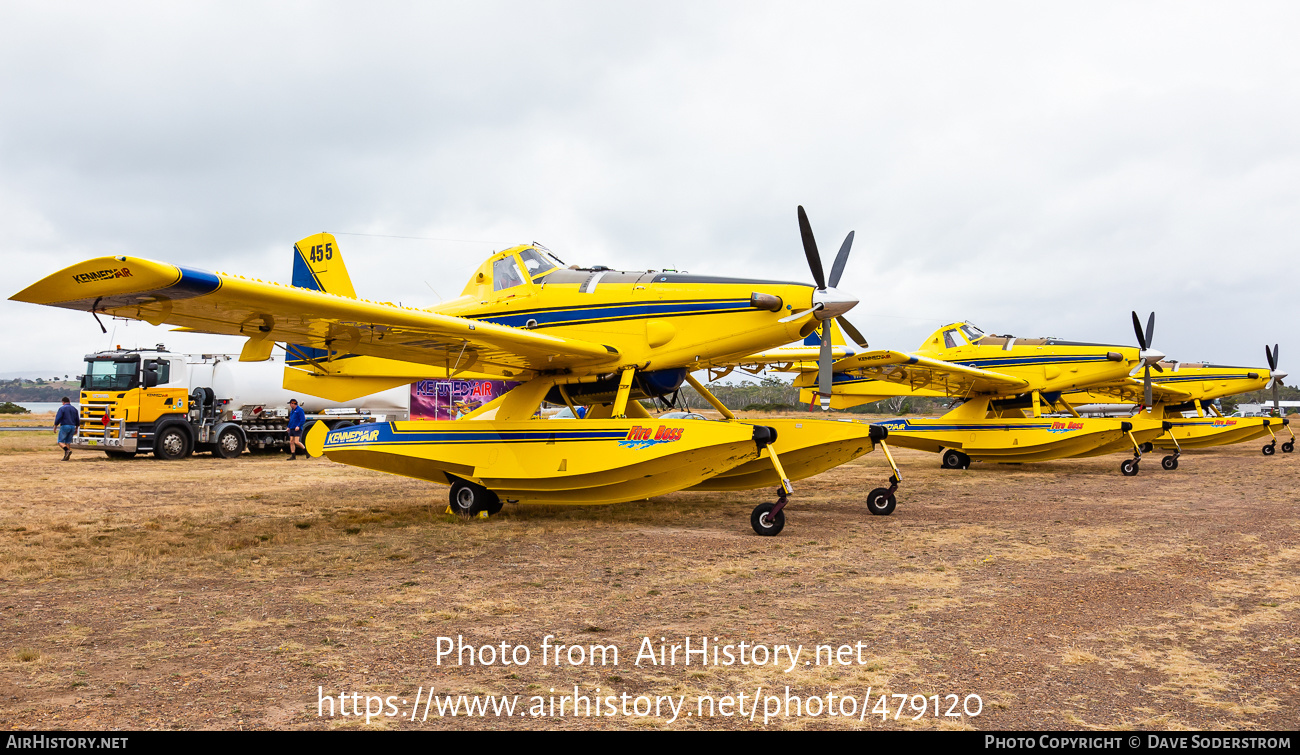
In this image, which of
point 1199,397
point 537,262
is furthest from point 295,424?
point 1199,397

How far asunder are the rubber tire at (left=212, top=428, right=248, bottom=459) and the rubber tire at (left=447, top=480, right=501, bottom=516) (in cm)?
1378

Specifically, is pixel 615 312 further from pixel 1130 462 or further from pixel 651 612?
pixel 1130 462

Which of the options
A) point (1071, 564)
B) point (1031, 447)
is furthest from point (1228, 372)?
point (1071, 564)

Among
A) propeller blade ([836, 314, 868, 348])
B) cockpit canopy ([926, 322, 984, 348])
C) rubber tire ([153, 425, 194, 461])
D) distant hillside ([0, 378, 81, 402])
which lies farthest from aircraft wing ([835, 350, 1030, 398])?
distant hillside ([0, 378, 81, 402])

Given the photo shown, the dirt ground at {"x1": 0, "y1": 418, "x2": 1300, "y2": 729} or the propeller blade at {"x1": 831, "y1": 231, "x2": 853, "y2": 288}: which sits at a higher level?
the propeller blade at {"x1": 831, "y1": 231, "x2": 853, "y2": 288}

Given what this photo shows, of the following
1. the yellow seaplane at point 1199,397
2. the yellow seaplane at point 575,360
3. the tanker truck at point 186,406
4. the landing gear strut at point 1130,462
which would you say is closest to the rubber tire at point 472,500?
the yellow seaplane at point 575,360

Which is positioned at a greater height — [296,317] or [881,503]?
[296,317]

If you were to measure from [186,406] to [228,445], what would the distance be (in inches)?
56.7

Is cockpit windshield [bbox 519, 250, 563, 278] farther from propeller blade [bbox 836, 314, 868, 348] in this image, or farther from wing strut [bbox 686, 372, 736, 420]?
propeller blade [bbox 836, 314, 868, 348]

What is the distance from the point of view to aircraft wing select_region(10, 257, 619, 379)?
5738 millimetres

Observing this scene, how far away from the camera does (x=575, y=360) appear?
959 cm

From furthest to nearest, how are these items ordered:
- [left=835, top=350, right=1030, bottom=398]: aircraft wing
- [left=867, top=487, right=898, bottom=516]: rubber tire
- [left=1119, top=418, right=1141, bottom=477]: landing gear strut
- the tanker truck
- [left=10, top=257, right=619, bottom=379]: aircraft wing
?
1. the tanker truck
2. [left=1119, top=418, right=1141, bottom=477]: landing gear strut
3. [left=835, top=350, right=1030, bottom=398]: aircraft wing
4. [left=867, top=487, right=898, bottom=516]: rubber tire
5. [left=10, top=257, right=619, bottom=379]: aircraft wing

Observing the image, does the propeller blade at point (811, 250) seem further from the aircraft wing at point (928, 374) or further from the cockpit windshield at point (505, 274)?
the aircraft wing at point (928, 374)

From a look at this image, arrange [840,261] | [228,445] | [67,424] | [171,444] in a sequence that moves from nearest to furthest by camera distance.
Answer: [840,261], [67,424], [171,444], [228,445]
